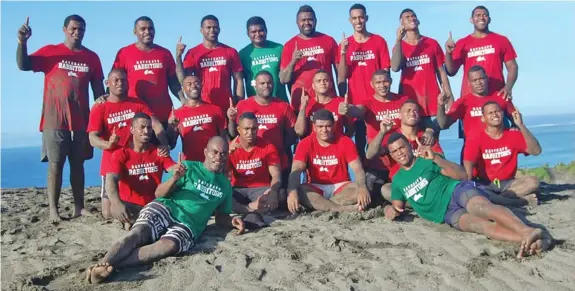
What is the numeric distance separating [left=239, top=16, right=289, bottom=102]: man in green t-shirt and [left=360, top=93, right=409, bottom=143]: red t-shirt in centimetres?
145

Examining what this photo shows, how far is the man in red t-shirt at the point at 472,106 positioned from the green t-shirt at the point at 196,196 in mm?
3594

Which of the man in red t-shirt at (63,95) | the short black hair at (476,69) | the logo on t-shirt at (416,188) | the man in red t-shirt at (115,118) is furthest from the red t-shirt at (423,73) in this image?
the man in red t-shirt at (63,95)

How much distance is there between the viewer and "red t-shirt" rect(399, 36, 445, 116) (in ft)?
29.5

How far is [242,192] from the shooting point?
815 cm

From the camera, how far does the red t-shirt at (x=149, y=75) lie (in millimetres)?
8609

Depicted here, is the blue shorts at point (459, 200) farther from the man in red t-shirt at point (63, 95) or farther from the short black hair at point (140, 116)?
the man in red t-shirt at point (63, 95)

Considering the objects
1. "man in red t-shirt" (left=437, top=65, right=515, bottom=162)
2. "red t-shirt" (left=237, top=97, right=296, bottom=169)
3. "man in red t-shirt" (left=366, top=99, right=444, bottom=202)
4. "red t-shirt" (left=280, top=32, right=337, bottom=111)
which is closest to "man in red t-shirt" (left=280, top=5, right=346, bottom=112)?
"red t-shirt" (left=280, top=32, right=337, bottom=111)

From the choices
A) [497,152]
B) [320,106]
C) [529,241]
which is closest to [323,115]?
[320,106]

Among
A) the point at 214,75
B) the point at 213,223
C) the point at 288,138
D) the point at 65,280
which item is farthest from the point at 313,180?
the point at 65,280

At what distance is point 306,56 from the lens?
912 centimetres

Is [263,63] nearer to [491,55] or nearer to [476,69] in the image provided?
[476,69]

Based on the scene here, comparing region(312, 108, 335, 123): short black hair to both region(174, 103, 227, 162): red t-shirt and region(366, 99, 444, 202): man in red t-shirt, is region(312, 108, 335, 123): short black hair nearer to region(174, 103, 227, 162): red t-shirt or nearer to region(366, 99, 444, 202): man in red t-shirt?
region(366, 99, 444, 202): man in red t-shirt

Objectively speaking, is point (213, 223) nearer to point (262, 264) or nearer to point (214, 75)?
point (262, 264)

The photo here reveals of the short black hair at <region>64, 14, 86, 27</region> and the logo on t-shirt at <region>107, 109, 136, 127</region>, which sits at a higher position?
the short black hair at <region>64, 14, 86, 27</region>
